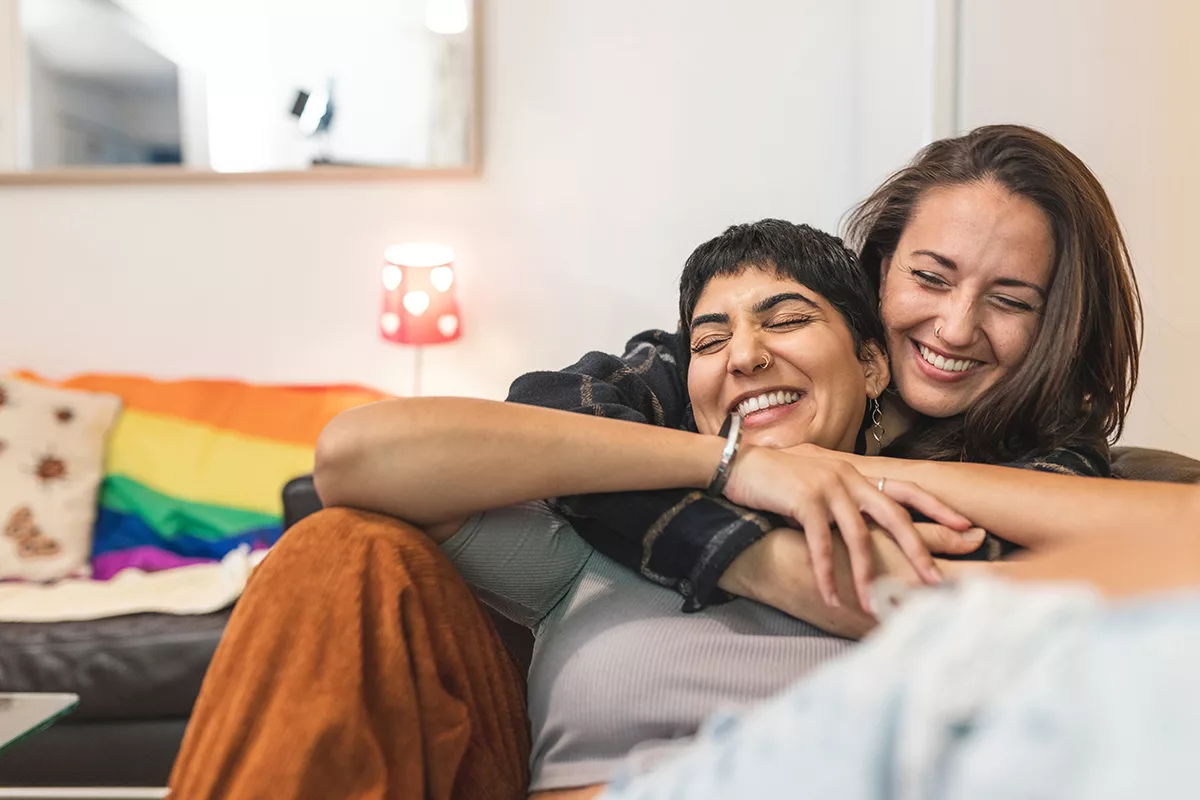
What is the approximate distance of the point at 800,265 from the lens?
1477 millimetres

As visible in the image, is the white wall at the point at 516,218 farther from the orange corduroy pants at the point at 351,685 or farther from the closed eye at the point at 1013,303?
the orange corduroy pants at the point at 351,685

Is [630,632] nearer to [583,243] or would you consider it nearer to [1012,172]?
[1012,172]

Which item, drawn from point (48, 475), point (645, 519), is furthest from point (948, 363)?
point (48, 475)

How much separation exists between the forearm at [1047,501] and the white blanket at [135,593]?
1716 millimetres

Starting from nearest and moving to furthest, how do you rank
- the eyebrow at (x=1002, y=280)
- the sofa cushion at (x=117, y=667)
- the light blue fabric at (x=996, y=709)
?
the light blue fabric at (x=996, y=709)
the eyebrow at (x=1002, y=280)
the sofa cushion at (x=117, y=667)

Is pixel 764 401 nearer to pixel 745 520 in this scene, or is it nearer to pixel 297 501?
pixel 745 520

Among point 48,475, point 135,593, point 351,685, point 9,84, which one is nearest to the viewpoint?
point 351,685

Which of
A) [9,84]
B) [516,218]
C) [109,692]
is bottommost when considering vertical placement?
[109,692]

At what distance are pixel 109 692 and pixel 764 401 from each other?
1.83 m

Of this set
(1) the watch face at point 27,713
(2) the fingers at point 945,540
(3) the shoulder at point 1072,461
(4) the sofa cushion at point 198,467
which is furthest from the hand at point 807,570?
(4) the sofa cushion at point 198,467

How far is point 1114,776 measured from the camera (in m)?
0.47

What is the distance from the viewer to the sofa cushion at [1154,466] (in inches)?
59.8

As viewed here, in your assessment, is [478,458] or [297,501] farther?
[297,501]

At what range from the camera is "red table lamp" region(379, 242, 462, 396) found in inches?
133
